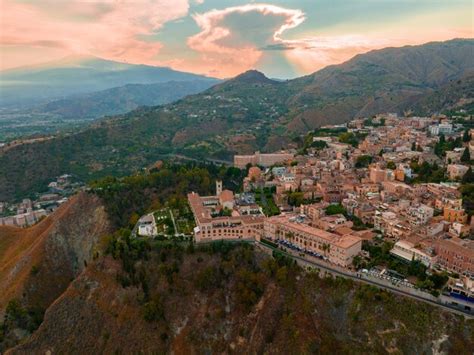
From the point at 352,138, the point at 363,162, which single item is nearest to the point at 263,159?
the point at 352,138

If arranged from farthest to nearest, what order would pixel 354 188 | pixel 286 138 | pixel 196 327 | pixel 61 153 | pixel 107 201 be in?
pixel 286 138
pixel 61 153
pixel 107 201
pixel 354 188
pixel 196 327

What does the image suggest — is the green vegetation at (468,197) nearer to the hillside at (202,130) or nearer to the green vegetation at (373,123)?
the green vegetation at (373,123)

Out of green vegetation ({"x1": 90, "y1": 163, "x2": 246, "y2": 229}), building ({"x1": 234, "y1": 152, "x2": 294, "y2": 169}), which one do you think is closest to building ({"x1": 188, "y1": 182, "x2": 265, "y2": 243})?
green vegetation ({"x1": 90, "y1": 163, "x2": 246, "y2": 229})

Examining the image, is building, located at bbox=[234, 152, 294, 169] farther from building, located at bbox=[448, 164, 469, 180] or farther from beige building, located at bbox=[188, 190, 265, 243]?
beige building, located at bbox=[188, 190, 265, 243]

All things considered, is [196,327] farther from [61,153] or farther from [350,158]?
[61,153]


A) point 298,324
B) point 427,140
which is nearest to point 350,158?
point 427,140

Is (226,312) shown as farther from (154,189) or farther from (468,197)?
(154,189)
